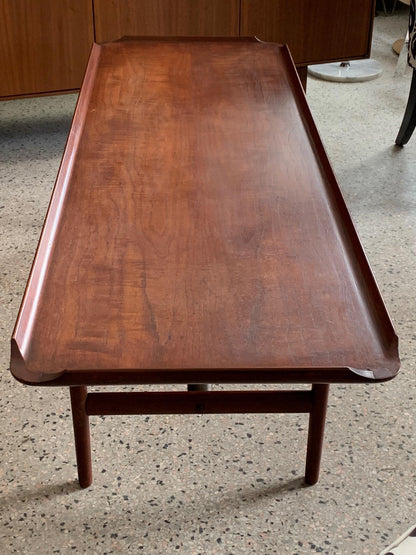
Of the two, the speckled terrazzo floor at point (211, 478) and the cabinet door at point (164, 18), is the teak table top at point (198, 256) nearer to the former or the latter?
the speckled terrazzo floor at point (211, 478)

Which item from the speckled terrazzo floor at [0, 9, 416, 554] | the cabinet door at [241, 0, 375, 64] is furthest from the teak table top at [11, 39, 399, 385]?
the cabinet door at [241, 0, 375, 64]

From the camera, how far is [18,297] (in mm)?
2141

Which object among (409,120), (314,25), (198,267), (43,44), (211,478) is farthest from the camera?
(314,25)

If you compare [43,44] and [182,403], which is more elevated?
[43,44]

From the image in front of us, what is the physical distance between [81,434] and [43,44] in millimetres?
1822

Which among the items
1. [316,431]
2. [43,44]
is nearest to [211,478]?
[316,431]

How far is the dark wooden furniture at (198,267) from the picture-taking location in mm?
1119

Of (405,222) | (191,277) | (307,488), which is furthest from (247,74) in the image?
(307,488)

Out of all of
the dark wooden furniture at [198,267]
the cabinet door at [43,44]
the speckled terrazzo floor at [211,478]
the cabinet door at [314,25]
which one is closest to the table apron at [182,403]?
the dark wooden furniture at [198,267]

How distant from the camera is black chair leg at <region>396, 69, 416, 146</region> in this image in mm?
→ 2941

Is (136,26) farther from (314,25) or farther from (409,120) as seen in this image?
(409,120)

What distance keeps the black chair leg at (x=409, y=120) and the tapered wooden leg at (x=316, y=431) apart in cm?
182

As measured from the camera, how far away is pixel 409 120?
2973 mm

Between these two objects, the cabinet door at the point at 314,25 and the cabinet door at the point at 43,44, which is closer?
the cabinet door at the point at 43,44
